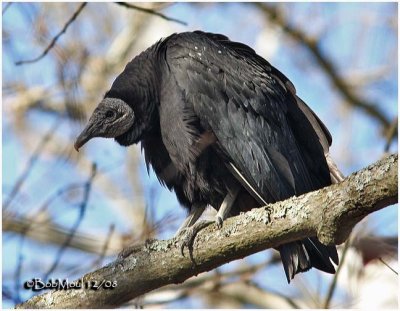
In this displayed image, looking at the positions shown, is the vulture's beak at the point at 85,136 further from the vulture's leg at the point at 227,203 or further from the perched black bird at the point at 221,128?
the vulture's leg at the point at 227,203

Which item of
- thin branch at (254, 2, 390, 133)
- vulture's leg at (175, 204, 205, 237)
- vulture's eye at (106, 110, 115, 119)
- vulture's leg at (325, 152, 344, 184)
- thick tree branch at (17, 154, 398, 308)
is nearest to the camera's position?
thick tree branch at (17, 154, 398, 308)

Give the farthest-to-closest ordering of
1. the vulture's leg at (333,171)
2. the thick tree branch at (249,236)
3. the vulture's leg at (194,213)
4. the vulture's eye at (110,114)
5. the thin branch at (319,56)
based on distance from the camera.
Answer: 1. the thin branch at (319,56)
2. the vulture's eye at (110,114)
3. the vulture's leg at (194,213)
4. the vulture's leg at (333,171)
5. the thick tree branch at (249,236)

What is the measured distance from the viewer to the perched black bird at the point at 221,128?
4422 millimetres

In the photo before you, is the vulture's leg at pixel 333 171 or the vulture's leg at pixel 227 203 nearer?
the vulture's leg at pixel 227 203

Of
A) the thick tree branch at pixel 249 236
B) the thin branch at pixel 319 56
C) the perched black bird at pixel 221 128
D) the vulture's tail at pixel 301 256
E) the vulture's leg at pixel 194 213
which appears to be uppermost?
the thin branch at pixel 319 56

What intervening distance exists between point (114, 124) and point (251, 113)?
0.92 m

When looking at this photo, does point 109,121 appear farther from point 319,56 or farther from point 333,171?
point 319,56

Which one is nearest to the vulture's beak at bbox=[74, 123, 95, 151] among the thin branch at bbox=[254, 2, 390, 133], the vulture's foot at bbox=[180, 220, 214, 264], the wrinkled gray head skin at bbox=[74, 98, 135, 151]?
the wrinkled gray head skin at bbox=[74, 98, 135, 151]

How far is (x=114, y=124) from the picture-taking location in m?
4.93

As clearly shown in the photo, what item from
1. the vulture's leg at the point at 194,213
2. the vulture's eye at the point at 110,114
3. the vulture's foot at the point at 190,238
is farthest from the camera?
the vulture's eye at the point at 110,114

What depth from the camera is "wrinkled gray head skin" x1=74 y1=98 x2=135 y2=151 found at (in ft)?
15.9

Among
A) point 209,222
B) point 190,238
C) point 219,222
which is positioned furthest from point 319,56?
point 190,238

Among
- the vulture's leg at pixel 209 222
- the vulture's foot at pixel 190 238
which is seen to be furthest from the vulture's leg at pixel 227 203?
the vulture's foot at pixel 190 238

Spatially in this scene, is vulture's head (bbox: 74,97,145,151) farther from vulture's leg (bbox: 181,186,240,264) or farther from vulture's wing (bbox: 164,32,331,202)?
vulture's leg (bbox: 181,186,240,264)
